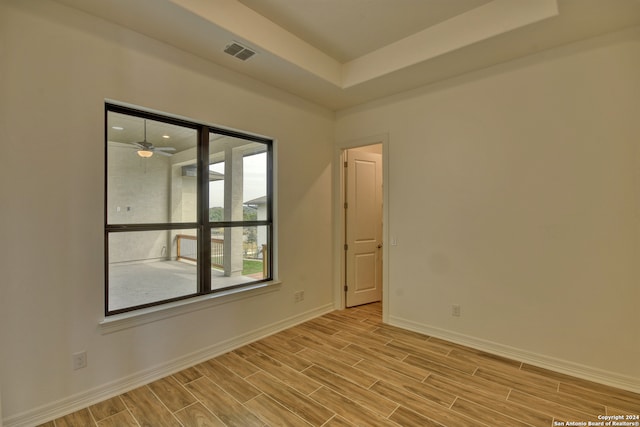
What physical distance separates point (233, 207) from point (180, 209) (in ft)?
1.99

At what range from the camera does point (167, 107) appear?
103 inches

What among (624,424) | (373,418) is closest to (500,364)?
(624,424)

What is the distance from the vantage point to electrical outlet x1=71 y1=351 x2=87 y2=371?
84.5 inches

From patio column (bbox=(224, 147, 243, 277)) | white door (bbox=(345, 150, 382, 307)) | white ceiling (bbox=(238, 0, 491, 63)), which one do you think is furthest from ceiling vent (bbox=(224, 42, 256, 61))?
white door (bbox=(345, 150, 382, 307))

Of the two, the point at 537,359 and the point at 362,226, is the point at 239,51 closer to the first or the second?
the point at 362,226

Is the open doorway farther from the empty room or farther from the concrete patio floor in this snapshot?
the concrete patio floor

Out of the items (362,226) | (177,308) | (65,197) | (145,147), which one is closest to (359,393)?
(177,308)

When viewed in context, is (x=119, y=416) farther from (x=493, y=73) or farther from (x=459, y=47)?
(x=493, y=73)

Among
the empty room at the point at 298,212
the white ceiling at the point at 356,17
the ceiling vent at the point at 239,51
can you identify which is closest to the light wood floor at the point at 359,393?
the empty room at the point at 298,212

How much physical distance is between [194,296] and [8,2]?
252 centimetres

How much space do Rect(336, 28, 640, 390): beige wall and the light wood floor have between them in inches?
14.0

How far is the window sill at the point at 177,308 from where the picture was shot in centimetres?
233

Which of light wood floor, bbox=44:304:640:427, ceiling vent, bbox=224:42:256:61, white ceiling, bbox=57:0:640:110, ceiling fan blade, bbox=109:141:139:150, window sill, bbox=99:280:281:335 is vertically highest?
white ceiling, bbox=57:0:640:110

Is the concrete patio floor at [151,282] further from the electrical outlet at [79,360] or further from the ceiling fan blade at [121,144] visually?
the ceiling fan blade at [121,144]
